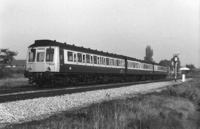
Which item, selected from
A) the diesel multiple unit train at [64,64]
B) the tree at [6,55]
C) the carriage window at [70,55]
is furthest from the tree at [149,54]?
the carriage window at [70,55]

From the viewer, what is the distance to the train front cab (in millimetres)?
16672

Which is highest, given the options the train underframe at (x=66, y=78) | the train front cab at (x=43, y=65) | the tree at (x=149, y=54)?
the tree at (x=149, y=54)

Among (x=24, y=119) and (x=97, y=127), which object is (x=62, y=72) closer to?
(x=24, y=119)

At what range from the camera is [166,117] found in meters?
8.50

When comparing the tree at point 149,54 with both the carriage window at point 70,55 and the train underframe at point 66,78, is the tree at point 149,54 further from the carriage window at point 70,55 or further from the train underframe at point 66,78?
the carriage window at point 70,55

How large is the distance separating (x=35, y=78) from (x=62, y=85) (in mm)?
2307

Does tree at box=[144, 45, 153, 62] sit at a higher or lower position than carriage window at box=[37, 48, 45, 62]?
higher

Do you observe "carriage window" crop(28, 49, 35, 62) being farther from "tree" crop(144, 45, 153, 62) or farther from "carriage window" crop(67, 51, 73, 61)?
"tree" crop(144, 45, 153, 62)

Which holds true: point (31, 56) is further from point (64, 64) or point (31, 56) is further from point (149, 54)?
point (149, 54)

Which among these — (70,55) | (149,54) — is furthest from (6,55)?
(70,55)

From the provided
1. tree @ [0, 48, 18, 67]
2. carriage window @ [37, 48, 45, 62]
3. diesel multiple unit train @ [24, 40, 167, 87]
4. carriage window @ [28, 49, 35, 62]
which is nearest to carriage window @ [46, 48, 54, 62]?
diesel multiple unit train @ [24, 40, 167, 87]

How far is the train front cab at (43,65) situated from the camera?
1667 cm

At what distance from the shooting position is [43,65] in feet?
55.6

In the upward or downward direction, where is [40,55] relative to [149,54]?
downward
